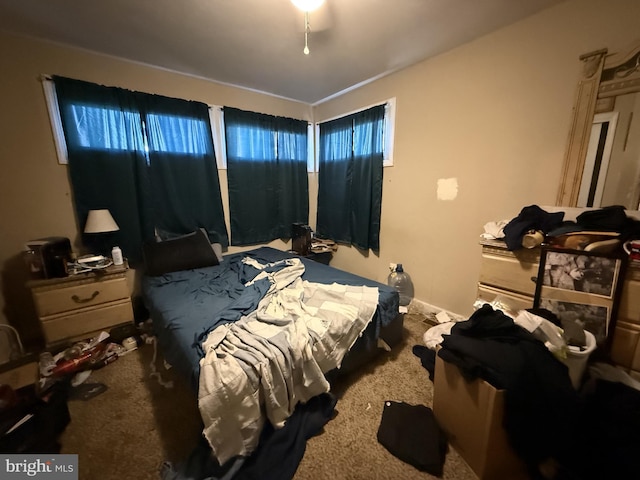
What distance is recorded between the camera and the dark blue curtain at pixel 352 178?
280cm

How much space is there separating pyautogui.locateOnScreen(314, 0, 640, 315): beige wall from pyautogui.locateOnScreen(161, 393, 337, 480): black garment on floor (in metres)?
1.76

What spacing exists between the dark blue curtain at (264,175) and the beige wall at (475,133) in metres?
0.98

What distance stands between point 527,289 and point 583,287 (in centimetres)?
24

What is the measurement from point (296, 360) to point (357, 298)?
648mm

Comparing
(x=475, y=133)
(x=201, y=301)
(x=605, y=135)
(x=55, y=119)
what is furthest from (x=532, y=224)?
(x=55, y=119)

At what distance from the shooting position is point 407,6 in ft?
5.22

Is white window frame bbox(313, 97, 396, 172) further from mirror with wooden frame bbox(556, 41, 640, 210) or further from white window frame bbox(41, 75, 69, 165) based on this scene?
white window frame bbox(41, 75, 69, 165)

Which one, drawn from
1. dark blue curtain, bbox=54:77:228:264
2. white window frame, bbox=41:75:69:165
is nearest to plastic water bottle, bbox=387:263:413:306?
dark blue curtain, bbox=54:77:228:264

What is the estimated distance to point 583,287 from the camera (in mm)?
1288

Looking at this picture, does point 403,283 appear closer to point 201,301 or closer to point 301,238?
point 301,238

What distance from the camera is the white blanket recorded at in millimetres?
1049

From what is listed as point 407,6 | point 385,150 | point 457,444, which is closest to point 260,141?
point 385,150

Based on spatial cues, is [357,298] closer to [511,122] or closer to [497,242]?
[497,242]

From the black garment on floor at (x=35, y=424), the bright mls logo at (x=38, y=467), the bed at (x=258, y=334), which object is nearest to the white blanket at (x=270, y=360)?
the bed at (x=258, y=334)
